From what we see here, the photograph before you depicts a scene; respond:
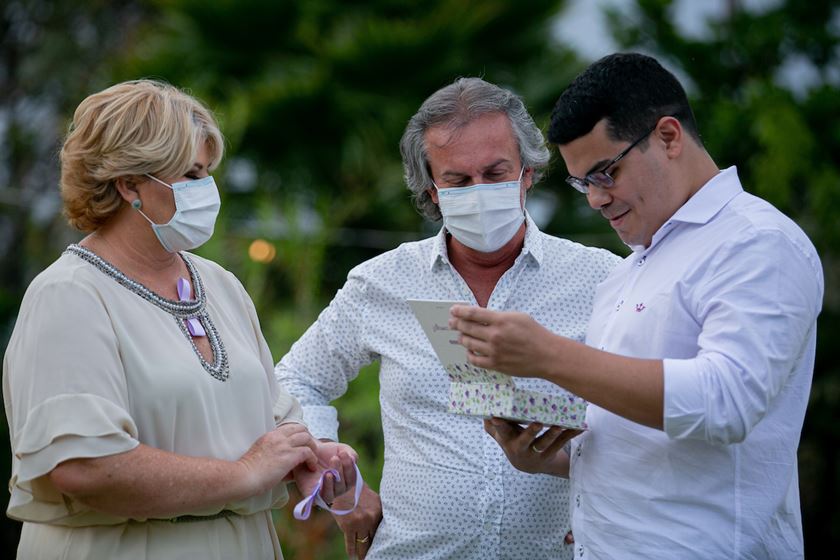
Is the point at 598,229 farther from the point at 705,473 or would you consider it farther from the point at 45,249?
the point at 705,473

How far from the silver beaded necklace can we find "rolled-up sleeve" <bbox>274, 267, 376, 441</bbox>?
542mm

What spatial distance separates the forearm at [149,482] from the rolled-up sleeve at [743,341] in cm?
111

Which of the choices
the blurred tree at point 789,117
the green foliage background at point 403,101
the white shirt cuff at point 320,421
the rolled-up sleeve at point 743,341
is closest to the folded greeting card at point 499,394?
the rolled-up sleeve at point 743,341

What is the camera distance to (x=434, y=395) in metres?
3.12

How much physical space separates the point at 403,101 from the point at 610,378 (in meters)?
6.23

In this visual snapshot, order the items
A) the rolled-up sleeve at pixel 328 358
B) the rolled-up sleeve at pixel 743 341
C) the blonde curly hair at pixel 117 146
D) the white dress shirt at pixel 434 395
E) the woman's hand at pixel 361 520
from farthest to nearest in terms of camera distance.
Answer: the rolled-up sleeve at pixel 328 358 → the woman's hand at pixel 361 520 → the white dress shirt at pixel 434 395 → the blonde curly hair at pixel 117 146 → the rolled-up sleeve at pixel 743 341

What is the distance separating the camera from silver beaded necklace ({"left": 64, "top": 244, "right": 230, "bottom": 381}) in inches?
106

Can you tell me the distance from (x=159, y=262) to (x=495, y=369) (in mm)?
1058

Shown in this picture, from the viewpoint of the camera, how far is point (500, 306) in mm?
3148

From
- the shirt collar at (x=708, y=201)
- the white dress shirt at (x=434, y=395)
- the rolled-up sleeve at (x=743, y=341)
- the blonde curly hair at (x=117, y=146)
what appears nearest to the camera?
the rolled-up sleeve at (x=743, y=341)

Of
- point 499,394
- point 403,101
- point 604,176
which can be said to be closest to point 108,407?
point 499,394

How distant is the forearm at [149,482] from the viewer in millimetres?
2432

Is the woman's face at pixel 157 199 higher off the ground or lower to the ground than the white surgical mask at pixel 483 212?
higher

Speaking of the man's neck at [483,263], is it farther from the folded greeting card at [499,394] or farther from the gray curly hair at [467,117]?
the folded greeting card at [499,394]
